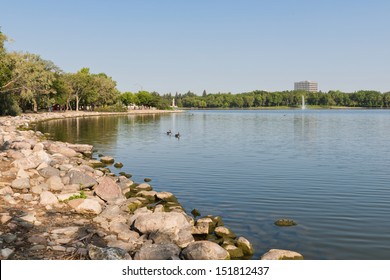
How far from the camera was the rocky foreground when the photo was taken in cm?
1133

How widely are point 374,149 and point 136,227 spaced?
32.4 m

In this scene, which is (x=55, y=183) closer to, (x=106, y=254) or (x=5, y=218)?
(x=5, y=218)

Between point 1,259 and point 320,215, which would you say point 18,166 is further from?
point 320,215

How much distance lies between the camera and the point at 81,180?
19.5m

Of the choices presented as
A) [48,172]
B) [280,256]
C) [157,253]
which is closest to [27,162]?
[48,172]

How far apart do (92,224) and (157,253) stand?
406 centimetres

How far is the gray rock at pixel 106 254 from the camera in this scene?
1052 cm

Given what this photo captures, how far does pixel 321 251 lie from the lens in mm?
Result: 12977

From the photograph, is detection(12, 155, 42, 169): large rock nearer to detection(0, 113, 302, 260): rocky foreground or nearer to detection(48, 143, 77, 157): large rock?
detection(0, 113, 302, 260): rocky foreground

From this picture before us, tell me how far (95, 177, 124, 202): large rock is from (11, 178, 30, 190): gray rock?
3.04 meters

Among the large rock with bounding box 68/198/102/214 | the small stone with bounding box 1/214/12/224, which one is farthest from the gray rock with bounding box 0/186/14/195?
the small stone with bounding box 1/214/12/224

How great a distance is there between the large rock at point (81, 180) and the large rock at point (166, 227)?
5.94m

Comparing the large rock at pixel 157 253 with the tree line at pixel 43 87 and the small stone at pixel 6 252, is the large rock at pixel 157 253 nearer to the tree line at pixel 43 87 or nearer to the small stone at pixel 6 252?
the small stone at pixel 6 252

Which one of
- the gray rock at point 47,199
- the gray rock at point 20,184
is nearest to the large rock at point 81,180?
the gray rock at point 20,184
